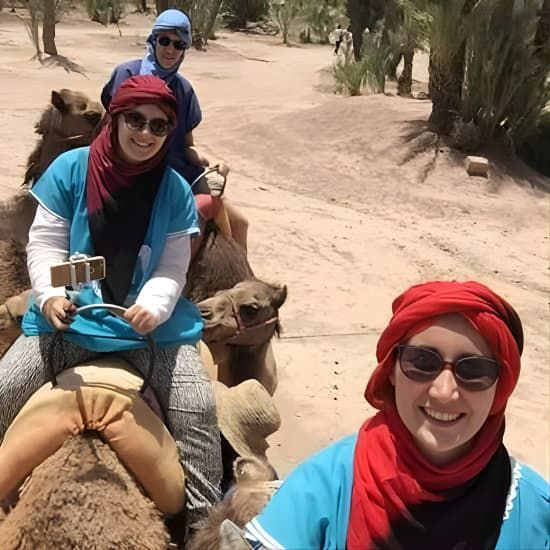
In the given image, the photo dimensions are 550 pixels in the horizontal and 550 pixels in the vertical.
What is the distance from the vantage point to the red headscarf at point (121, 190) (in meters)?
2.87

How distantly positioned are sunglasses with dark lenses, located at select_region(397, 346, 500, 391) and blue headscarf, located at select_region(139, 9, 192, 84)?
298 centimetres

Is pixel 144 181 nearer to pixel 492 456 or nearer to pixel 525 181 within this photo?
pixel 492 456

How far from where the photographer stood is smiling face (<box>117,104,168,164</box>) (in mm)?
2836

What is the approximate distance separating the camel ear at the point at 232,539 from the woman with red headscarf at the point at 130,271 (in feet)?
2.30

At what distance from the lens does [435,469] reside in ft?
6.36

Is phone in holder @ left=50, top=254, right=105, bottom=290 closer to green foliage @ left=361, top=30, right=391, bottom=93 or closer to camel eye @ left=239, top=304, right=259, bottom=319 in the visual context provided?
camel eye @ left=239, top=304, right=259, bottom=319

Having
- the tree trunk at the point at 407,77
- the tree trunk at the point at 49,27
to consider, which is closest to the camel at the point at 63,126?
the tree trunk at the point at 407,77

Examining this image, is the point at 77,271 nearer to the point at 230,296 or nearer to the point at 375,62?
the point at 230,296

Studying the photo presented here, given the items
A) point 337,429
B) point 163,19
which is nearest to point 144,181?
point 163,19

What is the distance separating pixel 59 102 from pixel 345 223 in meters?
6.54

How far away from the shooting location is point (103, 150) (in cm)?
292

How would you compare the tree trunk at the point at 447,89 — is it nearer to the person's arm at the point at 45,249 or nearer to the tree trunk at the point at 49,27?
the tree trunk at the point at 49,27

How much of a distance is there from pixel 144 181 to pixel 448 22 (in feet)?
36.2

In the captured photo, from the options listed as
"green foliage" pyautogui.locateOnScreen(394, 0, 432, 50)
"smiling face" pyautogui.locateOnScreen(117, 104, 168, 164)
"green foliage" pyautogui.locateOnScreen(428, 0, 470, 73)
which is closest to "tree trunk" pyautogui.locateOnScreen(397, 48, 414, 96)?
"green foliage" pyautogui.locateOnScreen(394, 0, 432, 50)
